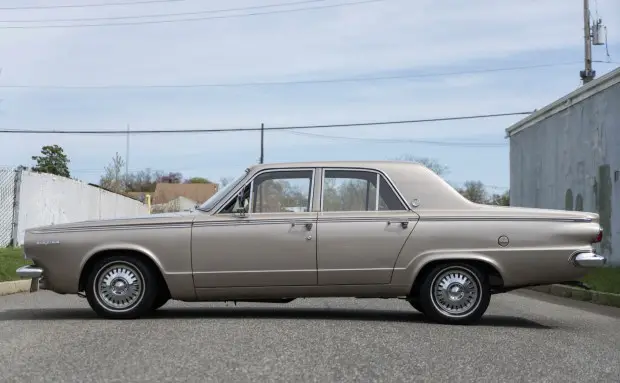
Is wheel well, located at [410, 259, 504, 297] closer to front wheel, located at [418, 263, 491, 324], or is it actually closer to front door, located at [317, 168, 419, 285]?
front wheel, located at [418, 263, 491, 324]

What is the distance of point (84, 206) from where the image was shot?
27.7 meters

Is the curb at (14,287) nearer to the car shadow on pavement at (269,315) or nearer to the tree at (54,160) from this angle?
the car shadow on pavement at (269,315)

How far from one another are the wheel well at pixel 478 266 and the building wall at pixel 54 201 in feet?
32.8

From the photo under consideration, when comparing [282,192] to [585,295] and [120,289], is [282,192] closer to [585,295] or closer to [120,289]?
[120,289]

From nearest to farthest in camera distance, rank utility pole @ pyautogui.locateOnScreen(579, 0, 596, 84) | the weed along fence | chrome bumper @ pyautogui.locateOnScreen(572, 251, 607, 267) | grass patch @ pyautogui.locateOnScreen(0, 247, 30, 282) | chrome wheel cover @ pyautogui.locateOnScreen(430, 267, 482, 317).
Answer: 1. chrome bumper @ pyautogui.locateOnScreen(572, 251, 607, 267)
2. chrome wheel cover @ pyautogui.locateOnScreen(430, 267, 482, 317)
3. grass patch @ pyautogui.locateOnScreen(0, 247, 30, 282)
4. the weed along fence
5. utility pole @ pyautogui.locateOnScreen(579, 0, 596, 84)

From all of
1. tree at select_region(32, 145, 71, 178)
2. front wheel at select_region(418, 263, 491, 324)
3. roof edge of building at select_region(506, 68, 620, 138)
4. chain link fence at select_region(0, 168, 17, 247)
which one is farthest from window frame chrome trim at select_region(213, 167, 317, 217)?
tree at select_region(32, 145, 71, 178)

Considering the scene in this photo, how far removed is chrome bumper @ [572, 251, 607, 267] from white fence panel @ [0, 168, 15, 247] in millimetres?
15817

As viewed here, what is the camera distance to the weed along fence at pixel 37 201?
786 inches

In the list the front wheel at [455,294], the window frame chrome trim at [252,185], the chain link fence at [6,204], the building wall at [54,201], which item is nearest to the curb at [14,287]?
the building wall at [54,201]

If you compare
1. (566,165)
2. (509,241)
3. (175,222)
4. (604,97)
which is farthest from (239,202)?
(566,165)

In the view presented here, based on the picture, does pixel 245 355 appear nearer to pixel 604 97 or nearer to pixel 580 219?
pixel 580 219

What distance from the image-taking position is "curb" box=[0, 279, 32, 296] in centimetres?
1236

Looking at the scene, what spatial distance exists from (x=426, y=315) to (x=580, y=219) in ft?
6.16

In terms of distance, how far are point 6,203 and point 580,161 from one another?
48.5 ft
